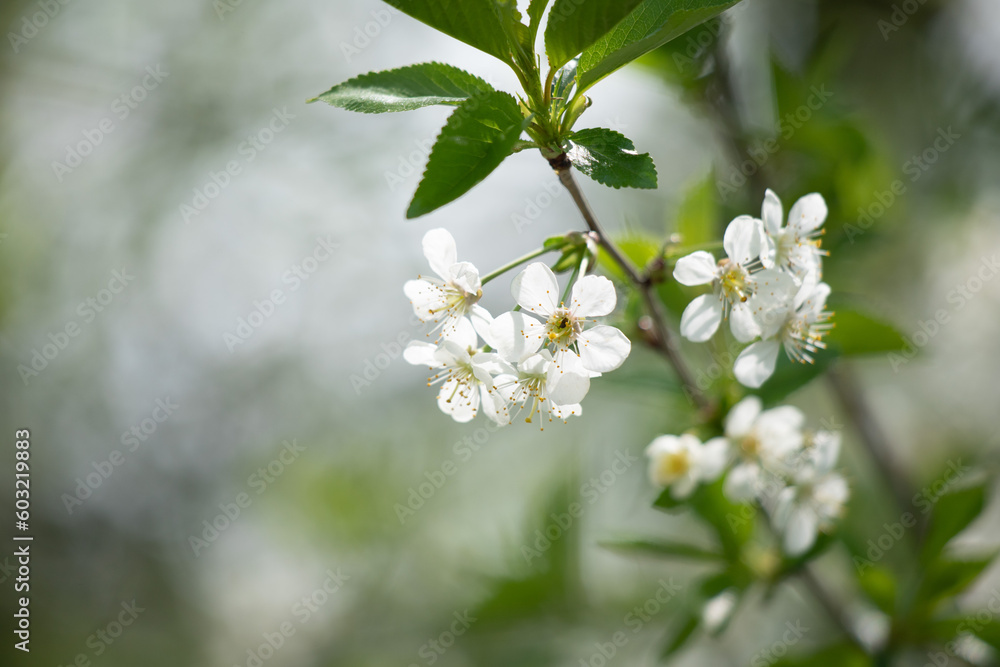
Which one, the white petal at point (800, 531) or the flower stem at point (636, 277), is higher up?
the flower stem at point (636, 277)

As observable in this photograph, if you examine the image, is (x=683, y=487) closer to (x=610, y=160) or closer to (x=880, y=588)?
(x=880, y=588)

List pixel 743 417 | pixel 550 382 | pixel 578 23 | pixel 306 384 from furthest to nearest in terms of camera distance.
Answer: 1. pixel 306 384
2. pixel 743 417
3. pixel 550 382
4. pixel 578 23

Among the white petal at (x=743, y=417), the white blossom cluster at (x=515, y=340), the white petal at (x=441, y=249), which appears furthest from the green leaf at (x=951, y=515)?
the white petal at (x=441, y=249)

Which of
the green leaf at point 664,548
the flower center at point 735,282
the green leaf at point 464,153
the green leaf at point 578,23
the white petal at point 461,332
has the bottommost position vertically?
the green leaf at point 664,548

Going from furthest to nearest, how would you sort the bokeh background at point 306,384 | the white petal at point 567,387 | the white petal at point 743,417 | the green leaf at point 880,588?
the bokeh background at point 306,384
the green leaf at point 880,588
the white petal at point 743,417
the white petal at point 567,387

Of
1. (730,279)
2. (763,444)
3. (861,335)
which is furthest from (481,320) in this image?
(861,335)

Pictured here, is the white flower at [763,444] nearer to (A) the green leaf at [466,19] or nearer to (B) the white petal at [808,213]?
(B) the white petal at [808,213]
